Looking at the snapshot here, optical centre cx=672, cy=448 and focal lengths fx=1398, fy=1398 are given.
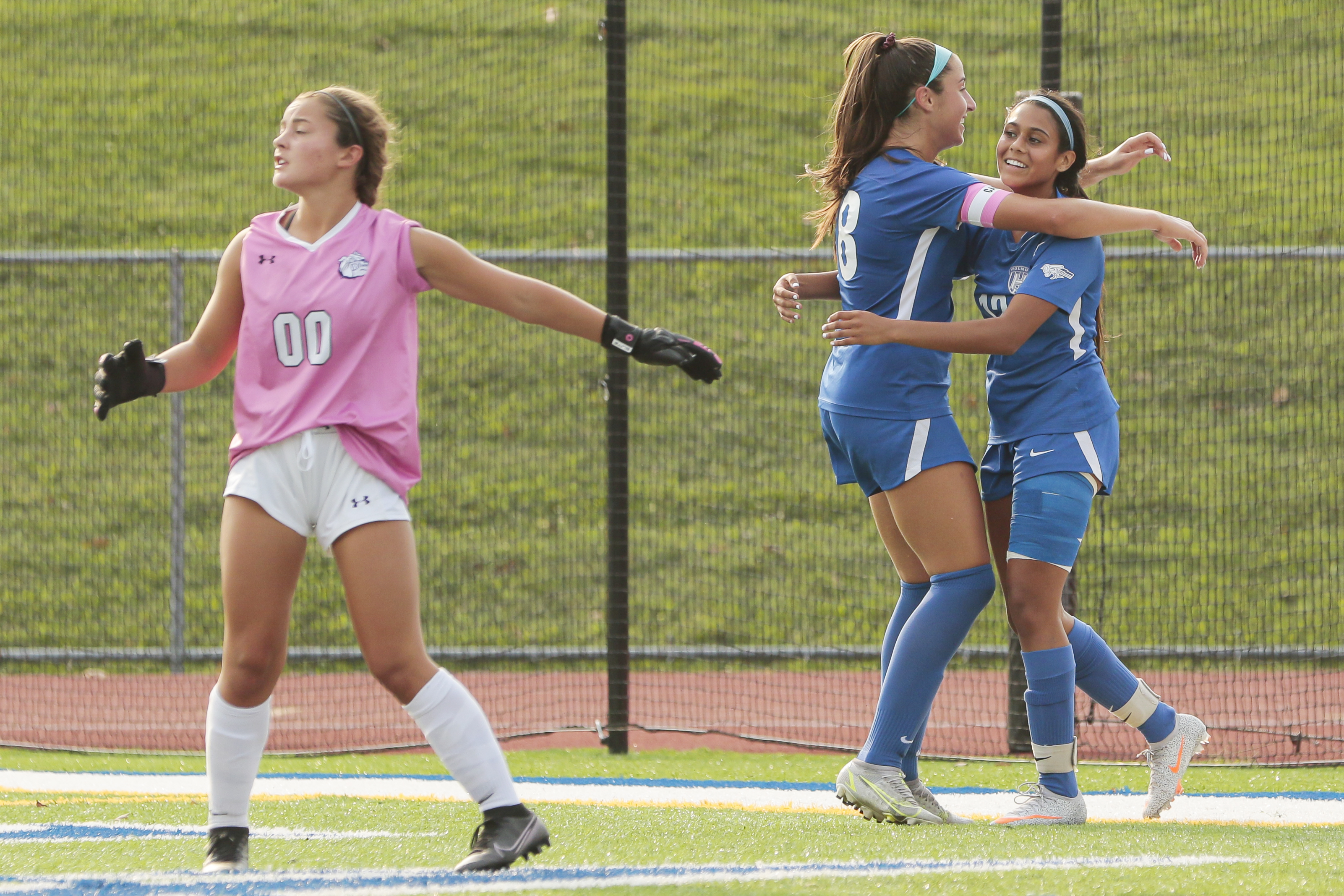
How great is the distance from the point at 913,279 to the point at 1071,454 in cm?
63

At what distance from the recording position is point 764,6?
13.6 m

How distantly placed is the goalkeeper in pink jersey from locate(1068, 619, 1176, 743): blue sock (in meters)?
1.51

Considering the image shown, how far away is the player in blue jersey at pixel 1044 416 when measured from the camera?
145 inches

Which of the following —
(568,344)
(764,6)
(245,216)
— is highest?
(764,6)

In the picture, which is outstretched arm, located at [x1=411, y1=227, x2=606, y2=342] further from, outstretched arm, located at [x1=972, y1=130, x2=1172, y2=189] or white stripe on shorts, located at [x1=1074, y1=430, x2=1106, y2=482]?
outstretched arm, located at [x1=972, y1=130, x2=1172, y2=189]

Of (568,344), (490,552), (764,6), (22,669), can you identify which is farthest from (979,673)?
(764,6)

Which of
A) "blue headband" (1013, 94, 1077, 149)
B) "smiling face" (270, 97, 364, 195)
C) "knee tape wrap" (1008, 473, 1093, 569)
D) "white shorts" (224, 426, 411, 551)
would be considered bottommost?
"knee tape wrap" (1008, 473, 1093, 569)

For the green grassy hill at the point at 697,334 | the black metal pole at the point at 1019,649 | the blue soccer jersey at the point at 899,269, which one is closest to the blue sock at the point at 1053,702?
the blue soccer jersey at the point at 899,269

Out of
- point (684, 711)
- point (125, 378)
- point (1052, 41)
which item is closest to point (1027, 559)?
point (125, 378)

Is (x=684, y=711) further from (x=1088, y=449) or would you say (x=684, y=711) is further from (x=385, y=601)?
(x=385, y=601)

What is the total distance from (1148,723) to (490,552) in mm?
6029

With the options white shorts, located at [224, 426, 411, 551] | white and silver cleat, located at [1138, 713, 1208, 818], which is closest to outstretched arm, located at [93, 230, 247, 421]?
white shorts, located at [224, 426, 411, 551]

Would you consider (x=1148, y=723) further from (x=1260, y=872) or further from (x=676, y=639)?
(x=676, y=639)

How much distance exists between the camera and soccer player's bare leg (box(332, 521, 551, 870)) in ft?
9.84
